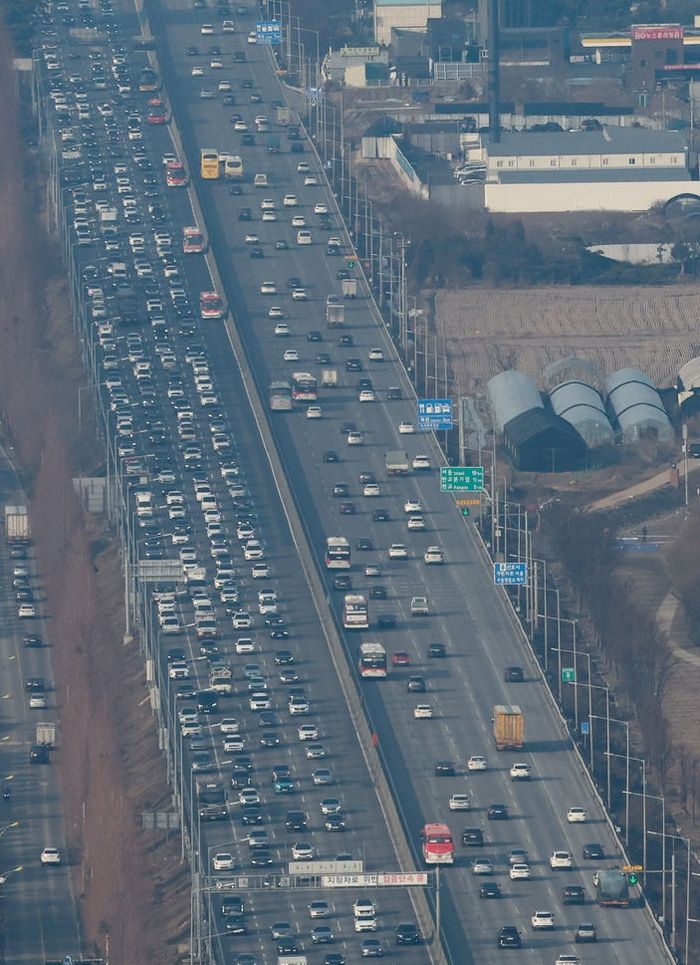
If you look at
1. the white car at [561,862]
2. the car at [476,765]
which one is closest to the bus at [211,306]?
the car at [476,765]

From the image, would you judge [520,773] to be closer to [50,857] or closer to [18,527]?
[50,857]

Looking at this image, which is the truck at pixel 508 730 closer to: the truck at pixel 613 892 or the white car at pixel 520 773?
the white car at pixel 520 773

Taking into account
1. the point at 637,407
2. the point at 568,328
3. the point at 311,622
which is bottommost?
the point at 568,328

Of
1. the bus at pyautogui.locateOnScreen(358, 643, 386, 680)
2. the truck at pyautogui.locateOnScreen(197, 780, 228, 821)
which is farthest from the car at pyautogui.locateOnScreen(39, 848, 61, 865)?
the bus at pyautogui.locateOnScreen(358, 643, 386, 680)

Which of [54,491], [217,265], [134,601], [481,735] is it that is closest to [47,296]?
[217,265]

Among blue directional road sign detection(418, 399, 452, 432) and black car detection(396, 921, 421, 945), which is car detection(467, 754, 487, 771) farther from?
blue directional road sign detection(418, 399, 452, 432)

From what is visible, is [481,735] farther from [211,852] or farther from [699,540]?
[699,540]

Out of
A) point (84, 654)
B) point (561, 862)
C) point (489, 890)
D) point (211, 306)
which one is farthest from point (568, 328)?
point (489, 890)
